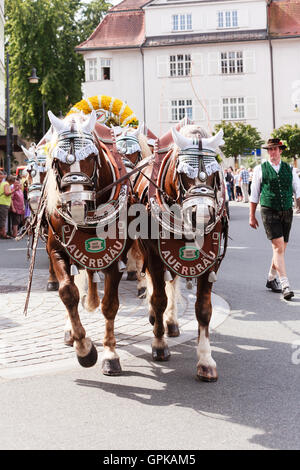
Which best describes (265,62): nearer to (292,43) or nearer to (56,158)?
(292,43)

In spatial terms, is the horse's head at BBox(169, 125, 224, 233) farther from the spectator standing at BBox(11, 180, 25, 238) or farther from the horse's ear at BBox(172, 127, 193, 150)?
the spectator standing at BBox(11, 180, 25, 238)

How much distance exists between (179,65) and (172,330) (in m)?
41.2

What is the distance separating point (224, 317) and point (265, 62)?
131 feet

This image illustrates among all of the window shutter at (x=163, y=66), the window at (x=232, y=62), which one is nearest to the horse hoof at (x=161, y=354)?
the window shutter at (x=163, y=66)

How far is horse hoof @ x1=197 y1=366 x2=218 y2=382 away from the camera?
15.7 feet

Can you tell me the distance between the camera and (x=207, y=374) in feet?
15.7

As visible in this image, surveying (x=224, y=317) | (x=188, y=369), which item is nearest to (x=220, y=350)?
(x=188, y=369)

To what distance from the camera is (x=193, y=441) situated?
3.57 m

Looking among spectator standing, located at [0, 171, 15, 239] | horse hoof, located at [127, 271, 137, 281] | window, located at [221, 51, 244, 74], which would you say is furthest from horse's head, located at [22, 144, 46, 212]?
window, located at [221, 51, 244, 74]

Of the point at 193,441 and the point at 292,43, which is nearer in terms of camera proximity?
the point at 193,441

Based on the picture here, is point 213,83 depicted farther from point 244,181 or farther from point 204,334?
point 204,334

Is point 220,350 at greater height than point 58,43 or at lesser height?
lesser

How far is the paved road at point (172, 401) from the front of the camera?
3.61 meters
